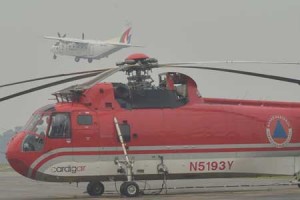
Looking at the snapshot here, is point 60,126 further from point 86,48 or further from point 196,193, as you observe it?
point 86,48

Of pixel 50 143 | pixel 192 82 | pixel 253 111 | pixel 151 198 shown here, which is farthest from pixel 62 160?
pixel 253 111

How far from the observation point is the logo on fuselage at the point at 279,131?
24.5m

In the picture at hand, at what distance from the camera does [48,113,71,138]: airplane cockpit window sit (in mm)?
22906

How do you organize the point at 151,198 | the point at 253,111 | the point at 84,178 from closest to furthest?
the point at 151,198 → the point at 84,178 → the point at 253,111

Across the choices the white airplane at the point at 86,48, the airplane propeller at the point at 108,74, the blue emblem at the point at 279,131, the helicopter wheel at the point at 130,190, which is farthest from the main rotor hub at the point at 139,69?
the white airplane at the point at 86,48

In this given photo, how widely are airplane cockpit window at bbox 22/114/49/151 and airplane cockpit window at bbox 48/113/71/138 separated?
0.75 ft

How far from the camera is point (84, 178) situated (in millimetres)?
23000

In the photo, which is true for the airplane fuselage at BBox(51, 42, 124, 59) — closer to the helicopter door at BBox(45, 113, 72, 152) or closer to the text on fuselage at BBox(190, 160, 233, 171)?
the helicopter door at BBox(45, 113, 72, 152)

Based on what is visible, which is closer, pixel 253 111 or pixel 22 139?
pixel 22 139

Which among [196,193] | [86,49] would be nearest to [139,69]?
[196,193]

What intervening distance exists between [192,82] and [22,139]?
249 inches

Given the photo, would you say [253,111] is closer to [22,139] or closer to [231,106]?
[231,106]

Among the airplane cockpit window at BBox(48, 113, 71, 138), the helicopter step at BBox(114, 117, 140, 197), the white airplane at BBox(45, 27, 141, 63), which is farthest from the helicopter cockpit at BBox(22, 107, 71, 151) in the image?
the white airplane at BBox(45, 27, 141, 63)

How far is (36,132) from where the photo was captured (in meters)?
23.0
